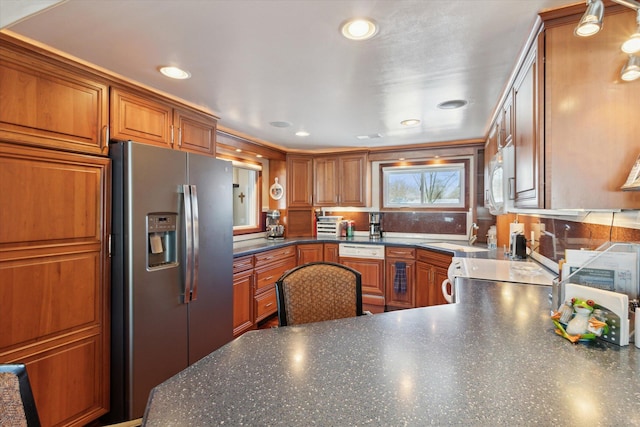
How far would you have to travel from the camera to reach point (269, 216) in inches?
172

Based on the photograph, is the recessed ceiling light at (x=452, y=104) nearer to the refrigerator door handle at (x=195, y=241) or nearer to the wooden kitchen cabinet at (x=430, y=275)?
the wooden kitchen cabinet at (x=430, y=275)

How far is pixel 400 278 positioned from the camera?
373 cm

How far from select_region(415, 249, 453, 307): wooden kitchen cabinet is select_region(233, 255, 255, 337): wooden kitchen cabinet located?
195 cm

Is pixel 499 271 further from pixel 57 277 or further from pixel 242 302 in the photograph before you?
pixel 57 277

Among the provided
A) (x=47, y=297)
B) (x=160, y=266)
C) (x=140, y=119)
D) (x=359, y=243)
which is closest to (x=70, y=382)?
(x=47, y=297)

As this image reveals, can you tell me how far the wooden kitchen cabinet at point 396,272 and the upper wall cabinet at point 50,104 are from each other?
3.09 m

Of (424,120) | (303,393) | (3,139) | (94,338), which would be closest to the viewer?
(303,393)

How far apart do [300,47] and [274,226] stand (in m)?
2.91

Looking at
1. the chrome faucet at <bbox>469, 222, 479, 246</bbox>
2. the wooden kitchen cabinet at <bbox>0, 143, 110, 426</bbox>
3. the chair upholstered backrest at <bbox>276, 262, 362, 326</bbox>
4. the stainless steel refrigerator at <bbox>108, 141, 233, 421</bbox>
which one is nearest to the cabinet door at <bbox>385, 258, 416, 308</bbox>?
the chrome faucet at <bbox>469, 222, 479, 246</bbox>

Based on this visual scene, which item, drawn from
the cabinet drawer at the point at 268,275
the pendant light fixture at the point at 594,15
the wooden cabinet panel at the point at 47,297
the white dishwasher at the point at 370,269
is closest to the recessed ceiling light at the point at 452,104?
the pendant light fixture at the point at 594,15

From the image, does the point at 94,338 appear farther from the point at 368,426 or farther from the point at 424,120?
the point at 424,120

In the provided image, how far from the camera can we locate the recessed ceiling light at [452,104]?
7.80ft

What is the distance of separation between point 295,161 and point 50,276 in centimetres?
319

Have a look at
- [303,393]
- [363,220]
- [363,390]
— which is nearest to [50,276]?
[303,393]
